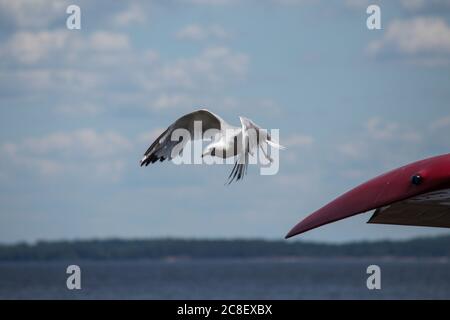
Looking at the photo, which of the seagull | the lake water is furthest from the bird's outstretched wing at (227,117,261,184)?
the lake water

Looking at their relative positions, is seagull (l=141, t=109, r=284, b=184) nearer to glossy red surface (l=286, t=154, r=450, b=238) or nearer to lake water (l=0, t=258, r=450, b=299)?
glossy red surface (l=286, t=154, r=450, b=238)

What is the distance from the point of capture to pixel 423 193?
559 inches

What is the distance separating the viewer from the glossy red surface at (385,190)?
1411cm

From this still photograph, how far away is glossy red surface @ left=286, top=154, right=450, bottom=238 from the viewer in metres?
14.1

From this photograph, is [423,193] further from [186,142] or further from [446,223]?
[186,142]

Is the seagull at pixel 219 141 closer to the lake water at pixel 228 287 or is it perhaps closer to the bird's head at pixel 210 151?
the bird's head at pixel 210 151

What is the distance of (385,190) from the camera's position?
14633 mm

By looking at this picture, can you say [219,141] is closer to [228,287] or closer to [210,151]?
[210,151]

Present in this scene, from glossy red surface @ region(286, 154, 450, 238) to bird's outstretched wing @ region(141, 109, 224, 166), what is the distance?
13.4 feet

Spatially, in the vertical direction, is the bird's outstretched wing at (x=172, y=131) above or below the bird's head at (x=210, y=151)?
above

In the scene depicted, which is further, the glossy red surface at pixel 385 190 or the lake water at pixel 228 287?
the lake water at pixel 228 287

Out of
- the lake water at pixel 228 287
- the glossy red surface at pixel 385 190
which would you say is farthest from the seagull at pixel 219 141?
the lake water at pixel 228 287

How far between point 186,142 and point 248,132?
2.43 metres

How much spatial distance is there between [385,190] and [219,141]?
10.7 feet
